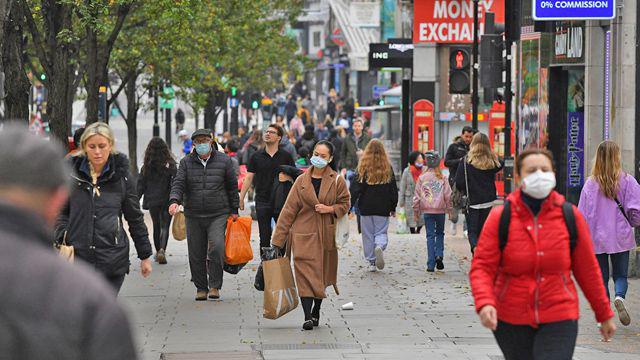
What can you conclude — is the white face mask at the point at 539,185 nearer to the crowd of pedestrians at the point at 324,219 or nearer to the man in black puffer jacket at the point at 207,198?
the crowd of pedestrians at the point at 324,219

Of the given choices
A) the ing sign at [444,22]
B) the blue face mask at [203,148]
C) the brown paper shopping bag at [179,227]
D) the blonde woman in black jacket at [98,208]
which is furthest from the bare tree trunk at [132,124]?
the blonde woman in black jacket at [98,208]

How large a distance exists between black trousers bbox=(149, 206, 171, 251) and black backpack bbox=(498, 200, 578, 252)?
10.7 metres

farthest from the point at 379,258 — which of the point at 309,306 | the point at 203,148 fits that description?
the point at 309,306

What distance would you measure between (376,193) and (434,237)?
942 mm

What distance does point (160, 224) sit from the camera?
17000 millimetres

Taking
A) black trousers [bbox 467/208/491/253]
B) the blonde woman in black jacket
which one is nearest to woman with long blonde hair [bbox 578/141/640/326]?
the blonde woman in black jacket

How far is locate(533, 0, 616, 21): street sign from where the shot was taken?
48.5 feet

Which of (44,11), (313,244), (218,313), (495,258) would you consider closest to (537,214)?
(495,258)

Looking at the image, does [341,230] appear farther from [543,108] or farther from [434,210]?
[543,108]

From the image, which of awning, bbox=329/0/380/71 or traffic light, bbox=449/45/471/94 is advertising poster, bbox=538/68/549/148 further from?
awning, bbox=329/0/380/71

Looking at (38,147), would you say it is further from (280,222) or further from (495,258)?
(280,222)

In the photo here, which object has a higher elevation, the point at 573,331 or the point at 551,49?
Result: the point at 551,49

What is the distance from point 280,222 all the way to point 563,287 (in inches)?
213

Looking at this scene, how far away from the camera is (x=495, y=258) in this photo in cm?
641
